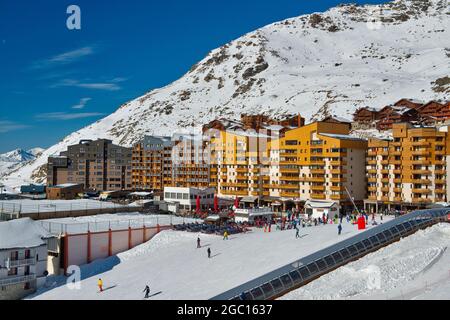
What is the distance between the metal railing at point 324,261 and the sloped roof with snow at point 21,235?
2232 centimetres

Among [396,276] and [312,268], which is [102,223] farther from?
[396,276]

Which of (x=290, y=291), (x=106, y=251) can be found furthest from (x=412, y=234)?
(x=106, y=251)

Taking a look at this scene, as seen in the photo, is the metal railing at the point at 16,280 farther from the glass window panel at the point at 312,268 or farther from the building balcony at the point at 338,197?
the building balcony at the point at 338,197

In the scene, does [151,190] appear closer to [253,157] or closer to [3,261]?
[253,157]

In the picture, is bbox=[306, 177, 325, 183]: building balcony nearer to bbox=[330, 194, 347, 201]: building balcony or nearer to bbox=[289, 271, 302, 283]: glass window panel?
bbox=[330, 194, 347, 201]: building balcony

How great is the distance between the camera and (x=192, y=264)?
42.4m

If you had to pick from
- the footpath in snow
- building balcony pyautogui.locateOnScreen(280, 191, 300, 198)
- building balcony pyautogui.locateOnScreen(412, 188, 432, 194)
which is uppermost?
building balcony pyautogui.locateOnScreen(412, 188, 432, 194)

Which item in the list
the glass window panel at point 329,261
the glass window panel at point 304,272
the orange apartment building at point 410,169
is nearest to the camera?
the glass window panel at point 304,272

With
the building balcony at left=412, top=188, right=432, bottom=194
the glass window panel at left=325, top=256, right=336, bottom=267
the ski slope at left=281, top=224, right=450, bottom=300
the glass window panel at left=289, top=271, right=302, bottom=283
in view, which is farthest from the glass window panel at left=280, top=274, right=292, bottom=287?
the building balcony at left=412, top=188, right=432, bottom=194

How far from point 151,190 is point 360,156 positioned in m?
54.8

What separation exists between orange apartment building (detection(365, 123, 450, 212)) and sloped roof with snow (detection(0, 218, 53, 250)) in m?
48.2

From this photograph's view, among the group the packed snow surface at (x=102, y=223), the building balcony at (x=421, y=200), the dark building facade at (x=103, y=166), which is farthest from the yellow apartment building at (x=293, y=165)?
the dark building facade at (x=103, y=166)

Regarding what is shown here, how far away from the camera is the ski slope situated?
29.3m

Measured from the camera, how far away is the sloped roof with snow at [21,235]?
4325cm
